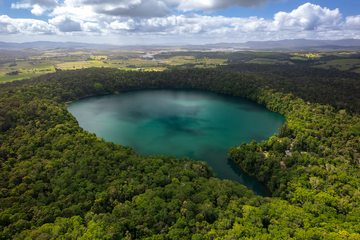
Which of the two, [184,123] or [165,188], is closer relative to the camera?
[165,188]

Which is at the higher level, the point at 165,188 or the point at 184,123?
the point at 165,188

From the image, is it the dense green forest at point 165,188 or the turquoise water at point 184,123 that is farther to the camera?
the turquoise water at point 184,123

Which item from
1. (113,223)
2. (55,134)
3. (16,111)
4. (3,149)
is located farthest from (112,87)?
(113,223)

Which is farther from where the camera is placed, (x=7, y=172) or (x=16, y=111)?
(x=16, y=111)

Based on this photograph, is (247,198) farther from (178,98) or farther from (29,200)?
(178,98)

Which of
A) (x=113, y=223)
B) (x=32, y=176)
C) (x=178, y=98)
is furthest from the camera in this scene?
(x=178, y=98)
